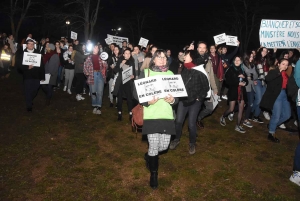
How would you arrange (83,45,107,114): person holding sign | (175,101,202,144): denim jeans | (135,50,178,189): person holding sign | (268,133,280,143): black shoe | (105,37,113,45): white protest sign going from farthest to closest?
1. (105,37,113,45): white protest sign
2. (83,45,107,114): person holding sign
3. (268,133,280,143): black shoe
4. (175,101,202,144): denim jeans
5. (135,50,178,189): person holding sign

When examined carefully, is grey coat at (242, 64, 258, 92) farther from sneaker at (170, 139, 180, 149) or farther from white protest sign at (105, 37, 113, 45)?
white protest sign at (105, 37, 113, 45)

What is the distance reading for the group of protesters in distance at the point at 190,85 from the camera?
4.25m

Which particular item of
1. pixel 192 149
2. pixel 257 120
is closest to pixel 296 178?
pixel 192 149

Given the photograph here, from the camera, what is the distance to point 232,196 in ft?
14.4

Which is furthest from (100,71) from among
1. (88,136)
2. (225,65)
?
(225,65)

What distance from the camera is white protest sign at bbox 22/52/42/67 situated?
748 centimetres

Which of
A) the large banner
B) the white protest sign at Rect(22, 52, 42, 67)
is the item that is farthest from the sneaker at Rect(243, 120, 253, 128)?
the white protest sign at Rect(22, 52, 42, 67)

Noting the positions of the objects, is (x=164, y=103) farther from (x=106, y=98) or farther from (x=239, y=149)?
(x=106, y=98)

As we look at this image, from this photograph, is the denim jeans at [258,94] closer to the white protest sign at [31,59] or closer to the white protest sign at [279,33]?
the white protest sign at [279,33]

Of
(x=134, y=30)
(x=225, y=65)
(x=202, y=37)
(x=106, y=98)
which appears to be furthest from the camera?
(x=134, y=30)

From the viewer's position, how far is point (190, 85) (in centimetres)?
519

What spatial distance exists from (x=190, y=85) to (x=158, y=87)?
1.38 meters

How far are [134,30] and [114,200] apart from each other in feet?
174

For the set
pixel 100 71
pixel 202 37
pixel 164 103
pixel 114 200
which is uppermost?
pixel 202 37
